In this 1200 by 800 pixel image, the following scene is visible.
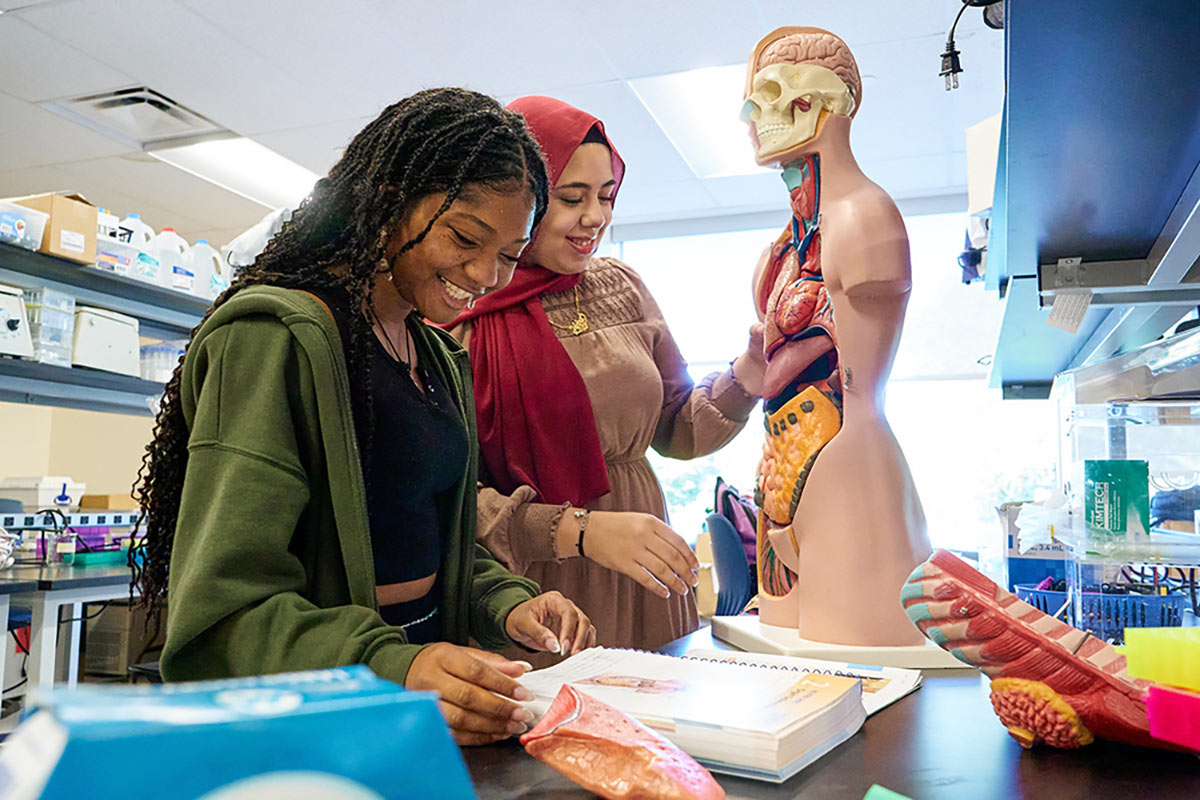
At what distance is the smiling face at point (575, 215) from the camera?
4.76ft

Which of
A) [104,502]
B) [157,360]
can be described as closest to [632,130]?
[157,360]

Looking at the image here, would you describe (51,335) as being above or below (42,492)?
above

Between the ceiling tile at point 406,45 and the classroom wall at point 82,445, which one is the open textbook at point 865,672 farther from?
the classroom wall at point 82,445

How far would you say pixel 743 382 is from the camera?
5.31 feet

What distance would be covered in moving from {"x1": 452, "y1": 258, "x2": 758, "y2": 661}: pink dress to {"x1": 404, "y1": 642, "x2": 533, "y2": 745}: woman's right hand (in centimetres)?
59

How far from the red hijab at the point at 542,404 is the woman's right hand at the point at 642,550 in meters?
0.14

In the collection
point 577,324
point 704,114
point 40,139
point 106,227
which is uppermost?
point 704,114

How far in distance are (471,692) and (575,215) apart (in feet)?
2.97

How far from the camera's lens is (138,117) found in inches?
170

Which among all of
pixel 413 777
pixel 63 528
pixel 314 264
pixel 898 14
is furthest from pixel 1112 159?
pixel 63 528

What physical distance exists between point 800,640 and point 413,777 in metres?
1.06

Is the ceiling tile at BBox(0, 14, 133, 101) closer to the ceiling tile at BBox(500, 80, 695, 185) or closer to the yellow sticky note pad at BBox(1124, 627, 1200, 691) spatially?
the ceiling tile at BBox(500, 80, 695, 185)

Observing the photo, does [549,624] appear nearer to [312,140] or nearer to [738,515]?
[738,515]

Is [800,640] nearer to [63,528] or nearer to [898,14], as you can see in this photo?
[898,14]
